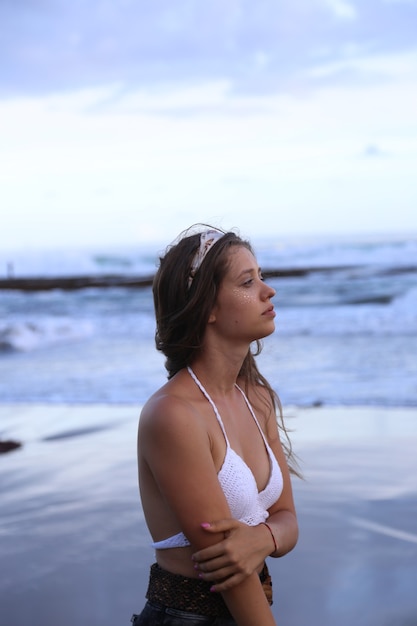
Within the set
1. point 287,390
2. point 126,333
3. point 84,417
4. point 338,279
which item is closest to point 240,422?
point 84,417

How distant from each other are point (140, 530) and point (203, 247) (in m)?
2.21

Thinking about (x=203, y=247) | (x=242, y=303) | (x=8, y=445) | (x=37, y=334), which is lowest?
(x=37, y=334)

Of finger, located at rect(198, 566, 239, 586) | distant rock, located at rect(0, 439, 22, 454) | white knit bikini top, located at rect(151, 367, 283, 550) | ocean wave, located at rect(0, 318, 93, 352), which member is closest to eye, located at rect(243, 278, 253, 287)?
white knit bikini top, located at rect(151, 367, 283, 550)

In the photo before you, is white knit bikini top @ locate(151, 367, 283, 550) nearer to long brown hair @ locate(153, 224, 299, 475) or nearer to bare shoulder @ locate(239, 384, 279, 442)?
long brown hair @ locate(153, 224, 299, 475)

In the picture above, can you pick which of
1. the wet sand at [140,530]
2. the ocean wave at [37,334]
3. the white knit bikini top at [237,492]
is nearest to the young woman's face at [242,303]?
the white knit bikini top at [237,492]

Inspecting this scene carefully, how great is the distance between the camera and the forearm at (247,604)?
2.07 m

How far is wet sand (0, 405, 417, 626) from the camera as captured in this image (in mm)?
3289

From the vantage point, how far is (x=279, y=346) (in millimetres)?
11953

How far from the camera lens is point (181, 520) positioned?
2064mm

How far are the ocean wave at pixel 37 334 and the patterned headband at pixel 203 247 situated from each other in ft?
36.8

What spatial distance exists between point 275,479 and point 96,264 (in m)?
45.9

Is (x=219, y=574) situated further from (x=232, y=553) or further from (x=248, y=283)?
(x=248, y=283)

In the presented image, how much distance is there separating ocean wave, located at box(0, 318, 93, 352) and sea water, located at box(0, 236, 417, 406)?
0.02 m

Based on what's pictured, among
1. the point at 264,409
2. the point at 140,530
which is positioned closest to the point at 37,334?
the point at 140,530
